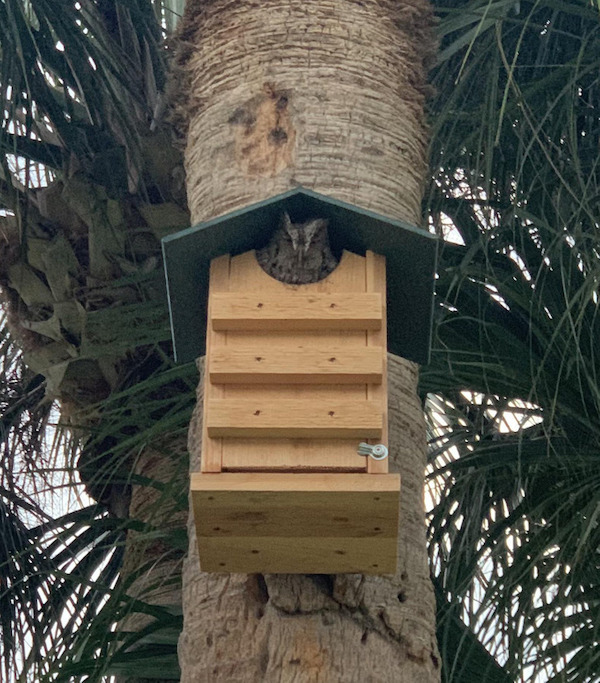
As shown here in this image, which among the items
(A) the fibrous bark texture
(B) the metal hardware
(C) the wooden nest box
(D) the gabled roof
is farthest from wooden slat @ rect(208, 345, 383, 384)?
(A) the fibrous bark texture

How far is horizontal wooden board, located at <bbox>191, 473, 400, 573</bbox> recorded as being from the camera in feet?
6.32

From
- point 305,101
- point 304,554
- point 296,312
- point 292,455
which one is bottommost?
point 304,554

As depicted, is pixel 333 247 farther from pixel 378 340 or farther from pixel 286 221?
pixel 378 340

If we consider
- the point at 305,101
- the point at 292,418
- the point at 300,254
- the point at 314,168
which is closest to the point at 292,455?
the point at 292,418

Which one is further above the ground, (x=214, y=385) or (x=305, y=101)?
(x=305, y=101)

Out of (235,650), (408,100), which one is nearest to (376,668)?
(235,650)

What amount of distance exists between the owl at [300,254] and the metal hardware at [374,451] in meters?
0.31

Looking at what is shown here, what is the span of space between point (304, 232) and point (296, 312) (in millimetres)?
144

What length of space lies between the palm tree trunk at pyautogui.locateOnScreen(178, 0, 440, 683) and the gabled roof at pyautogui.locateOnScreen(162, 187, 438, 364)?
0.09 metres

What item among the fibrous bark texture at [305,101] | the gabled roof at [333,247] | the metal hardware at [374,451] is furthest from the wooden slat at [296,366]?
the fibrous bark texture at [305,101]

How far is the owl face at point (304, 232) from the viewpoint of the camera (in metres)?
2.14

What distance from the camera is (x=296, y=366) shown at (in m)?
2.03

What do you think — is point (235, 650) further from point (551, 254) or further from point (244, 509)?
point (551, 254)

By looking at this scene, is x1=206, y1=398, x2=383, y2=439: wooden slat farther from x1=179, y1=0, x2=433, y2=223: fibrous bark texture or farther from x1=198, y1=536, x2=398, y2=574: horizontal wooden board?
x1=179, y1=0, x2=433, y2=223: fibrous bark texture
